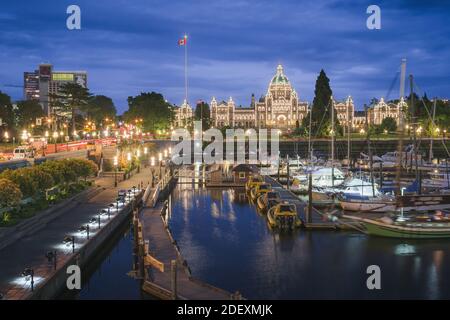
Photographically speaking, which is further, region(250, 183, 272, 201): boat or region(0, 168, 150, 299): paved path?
region(250, 183, 272, 201): boat

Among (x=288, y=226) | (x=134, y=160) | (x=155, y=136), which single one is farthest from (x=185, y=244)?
(x=155, y=136)

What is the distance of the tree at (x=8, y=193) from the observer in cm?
3087

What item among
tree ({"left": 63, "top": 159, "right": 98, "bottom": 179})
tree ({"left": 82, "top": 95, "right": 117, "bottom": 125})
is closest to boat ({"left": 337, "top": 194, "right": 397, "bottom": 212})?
tree ({"left": 63, "top": 159, "right": 98, "bottom": 179})

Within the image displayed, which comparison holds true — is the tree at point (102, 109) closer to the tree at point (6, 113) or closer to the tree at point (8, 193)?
the tree at point (6, 113)

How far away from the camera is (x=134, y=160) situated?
250 ft

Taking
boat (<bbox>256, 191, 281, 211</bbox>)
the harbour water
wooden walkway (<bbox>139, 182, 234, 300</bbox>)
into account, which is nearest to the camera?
wooden walkway (<bbox>139, 182, 234, 300</bbox>)

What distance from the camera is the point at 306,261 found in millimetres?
30531

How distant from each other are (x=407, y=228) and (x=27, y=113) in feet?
355

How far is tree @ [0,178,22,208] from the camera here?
3087 centimetres

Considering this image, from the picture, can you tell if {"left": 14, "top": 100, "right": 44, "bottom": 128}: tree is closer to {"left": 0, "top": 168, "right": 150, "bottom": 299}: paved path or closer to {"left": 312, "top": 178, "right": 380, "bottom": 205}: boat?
{"left": 0, "top": 168, "right": 150, "bottom": 299}: paved path

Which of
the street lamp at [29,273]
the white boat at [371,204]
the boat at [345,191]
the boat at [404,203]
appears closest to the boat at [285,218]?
the white boat at [371,204]

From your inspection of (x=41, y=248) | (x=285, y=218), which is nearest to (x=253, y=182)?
(x=285, y=218)

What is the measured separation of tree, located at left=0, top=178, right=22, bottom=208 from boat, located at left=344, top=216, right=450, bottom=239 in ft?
72.9

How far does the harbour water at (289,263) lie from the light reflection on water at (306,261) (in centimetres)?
4
